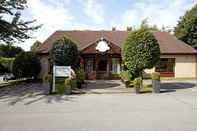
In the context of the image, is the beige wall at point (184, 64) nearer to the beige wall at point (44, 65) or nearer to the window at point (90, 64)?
the window at point (90, 64)

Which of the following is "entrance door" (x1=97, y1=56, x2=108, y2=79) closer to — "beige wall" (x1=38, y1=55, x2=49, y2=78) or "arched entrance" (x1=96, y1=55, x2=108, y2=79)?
"arched entrance" (x1=96, y1=55, x2=108, y2=79)

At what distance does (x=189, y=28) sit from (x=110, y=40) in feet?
49.1

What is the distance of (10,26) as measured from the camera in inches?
1140

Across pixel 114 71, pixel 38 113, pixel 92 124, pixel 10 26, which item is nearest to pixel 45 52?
pixel 10 26

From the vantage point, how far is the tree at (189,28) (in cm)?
4406

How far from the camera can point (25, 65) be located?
30328mm

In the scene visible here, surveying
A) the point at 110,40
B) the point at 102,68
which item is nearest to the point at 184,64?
the point at 110,40

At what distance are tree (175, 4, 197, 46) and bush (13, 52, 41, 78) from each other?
24.5 m

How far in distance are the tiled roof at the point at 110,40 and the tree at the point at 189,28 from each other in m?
6.76

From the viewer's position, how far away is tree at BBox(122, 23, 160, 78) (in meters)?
21.0

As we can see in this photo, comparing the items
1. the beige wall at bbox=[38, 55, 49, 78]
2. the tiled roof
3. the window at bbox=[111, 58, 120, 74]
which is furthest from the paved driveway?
the tiled roof

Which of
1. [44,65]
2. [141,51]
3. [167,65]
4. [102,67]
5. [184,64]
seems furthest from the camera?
[167,65]

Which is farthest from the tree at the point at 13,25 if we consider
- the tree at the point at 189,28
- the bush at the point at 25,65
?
the tree at the point at 189,28

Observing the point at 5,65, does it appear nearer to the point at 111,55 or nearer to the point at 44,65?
the point at 44,65
